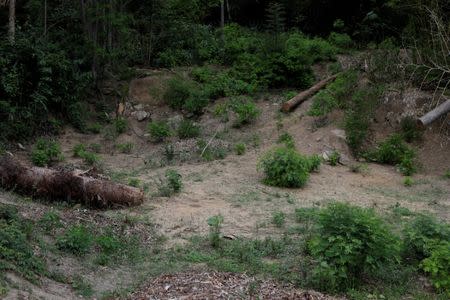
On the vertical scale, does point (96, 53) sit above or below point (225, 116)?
above

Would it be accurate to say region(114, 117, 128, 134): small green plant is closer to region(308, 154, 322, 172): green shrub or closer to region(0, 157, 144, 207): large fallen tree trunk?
region(308, 154, 322, 172): green shrub

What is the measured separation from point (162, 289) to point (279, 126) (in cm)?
871

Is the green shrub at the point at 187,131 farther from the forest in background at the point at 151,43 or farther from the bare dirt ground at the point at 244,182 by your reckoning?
the forest in background at the point at 151,43

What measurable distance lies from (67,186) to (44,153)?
321 centimetres

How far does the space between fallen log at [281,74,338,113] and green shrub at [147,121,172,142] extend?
10.4ft

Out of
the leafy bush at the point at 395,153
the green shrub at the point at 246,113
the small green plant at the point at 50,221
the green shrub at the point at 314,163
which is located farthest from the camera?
the green shrub at the point at 246,113

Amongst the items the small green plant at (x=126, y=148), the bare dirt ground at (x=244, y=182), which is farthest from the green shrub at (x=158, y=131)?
the small green plant at (x=126, y=148)

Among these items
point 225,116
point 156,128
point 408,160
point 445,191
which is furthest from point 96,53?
point 445,191

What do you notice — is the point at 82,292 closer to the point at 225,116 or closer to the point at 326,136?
the point at 326,136

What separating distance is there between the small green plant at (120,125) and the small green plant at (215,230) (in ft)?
22.1

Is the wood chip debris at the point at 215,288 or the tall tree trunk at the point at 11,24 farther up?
the tall tree trunk at the point at 11,24

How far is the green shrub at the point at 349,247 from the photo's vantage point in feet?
20.4

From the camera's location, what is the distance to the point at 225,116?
49.0ft

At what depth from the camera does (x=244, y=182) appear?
10.8 m
